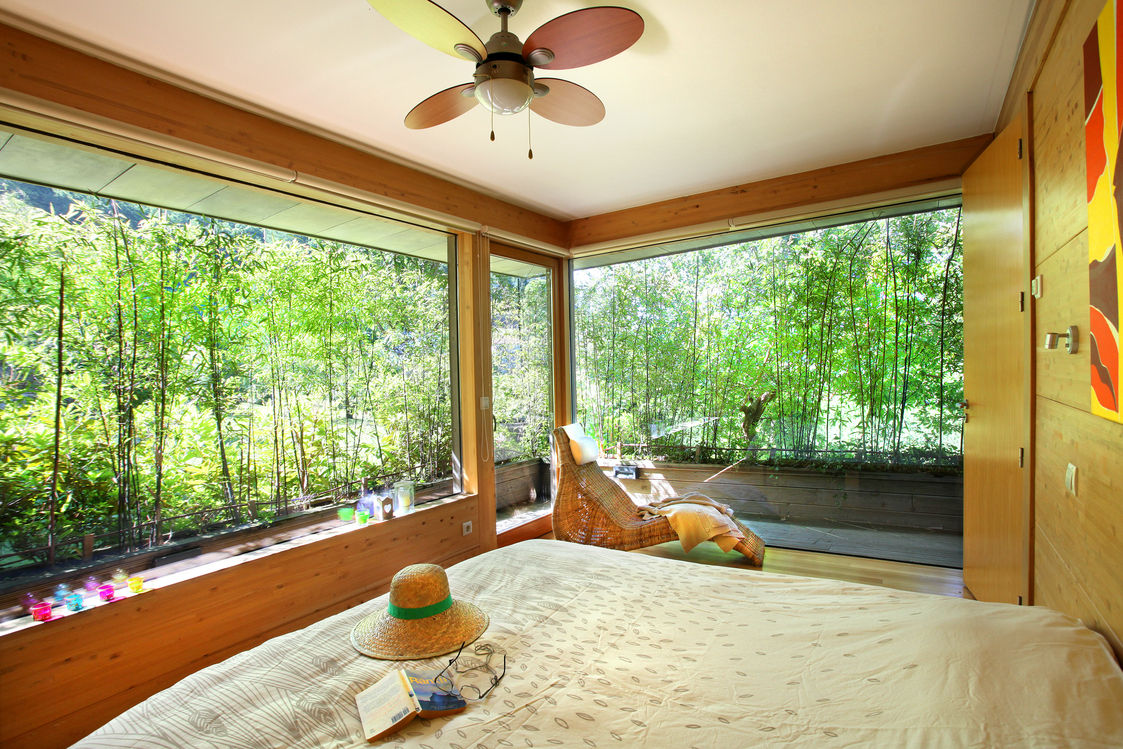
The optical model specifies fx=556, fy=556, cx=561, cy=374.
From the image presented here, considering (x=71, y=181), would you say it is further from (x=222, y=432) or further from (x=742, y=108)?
(x=742, y=108)

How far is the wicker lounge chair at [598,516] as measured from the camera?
11.8ft

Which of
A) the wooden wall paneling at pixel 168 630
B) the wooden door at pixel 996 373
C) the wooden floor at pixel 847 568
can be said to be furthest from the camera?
the wooden floor at pixel 847 568

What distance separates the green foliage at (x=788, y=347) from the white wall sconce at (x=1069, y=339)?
2.03 meters

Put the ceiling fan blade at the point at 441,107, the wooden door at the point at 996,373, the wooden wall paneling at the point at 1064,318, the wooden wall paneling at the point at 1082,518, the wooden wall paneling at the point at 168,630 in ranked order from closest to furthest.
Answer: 1. the wooden wall paneling at the point at 1082,518
2. the wooden wall paneling at the point at 1064,318
3. the wooden wall paneling at the point at 168,630
4. the ceiling fan blade at the point at 441,107
5. the wooden door at the point at 996,373

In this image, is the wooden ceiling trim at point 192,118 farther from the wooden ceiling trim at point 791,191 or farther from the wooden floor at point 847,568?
the wooden floor at point 847,568

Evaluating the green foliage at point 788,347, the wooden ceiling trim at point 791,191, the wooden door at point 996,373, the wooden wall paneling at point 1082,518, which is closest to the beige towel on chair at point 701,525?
the green foliage at point 788,347

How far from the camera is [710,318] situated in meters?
4.33

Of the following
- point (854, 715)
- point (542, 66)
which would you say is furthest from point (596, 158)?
point (854, 715)

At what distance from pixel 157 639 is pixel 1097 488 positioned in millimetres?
3188

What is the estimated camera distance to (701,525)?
11.6 ft

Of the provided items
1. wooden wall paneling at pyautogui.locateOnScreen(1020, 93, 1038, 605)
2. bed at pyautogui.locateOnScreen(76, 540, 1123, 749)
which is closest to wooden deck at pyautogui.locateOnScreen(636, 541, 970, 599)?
wooden wall paneling at pyautogui.locateOnScreen(1020, 93, 1038, 605)

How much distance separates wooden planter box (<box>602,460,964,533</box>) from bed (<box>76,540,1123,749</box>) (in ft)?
7.44

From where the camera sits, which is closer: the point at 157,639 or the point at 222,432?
the point at 157,639

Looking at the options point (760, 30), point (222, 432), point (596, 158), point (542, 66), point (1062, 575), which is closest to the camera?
point (1062, 575)
